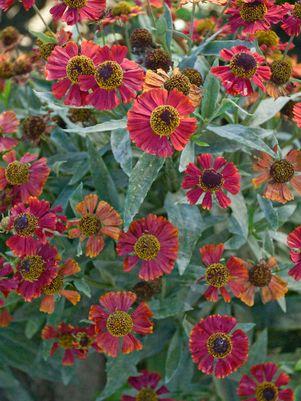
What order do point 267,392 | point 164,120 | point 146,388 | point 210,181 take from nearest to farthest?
point 164,120 < point 210,181 < point 267,392 < point 146,388

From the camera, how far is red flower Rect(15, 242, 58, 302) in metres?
1.00

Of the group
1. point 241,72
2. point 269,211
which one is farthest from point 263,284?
point 241,72

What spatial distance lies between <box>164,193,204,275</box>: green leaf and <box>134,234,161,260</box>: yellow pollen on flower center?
52mm

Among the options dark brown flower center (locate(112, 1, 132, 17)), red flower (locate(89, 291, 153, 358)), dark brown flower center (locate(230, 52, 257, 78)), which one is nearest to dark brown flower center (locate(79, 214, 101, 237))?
red flower (locate(89, 291, 153, 358))

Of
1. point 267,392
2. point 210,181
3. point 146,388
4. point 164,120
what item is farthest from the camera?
point 146,388

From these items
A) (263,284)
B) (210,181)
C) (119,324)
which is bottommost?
(263,284)

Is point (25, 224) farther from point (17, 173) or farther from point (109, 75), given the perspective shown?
point (109, 75)

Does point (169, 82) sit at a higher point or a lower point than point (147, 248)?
higher

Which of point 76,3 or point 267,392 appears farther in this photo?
point 267,392

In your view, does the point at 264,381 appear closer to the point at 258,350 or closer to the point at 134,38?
the point at 258,350

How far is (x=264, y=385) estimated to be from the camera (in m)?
1.12

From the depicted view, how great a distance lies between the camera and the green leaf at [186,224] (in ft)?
3.55

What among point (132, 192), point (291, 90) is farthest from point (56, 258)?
point (291, 90)

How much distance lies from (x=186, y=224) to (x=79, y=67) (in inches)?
13.0
